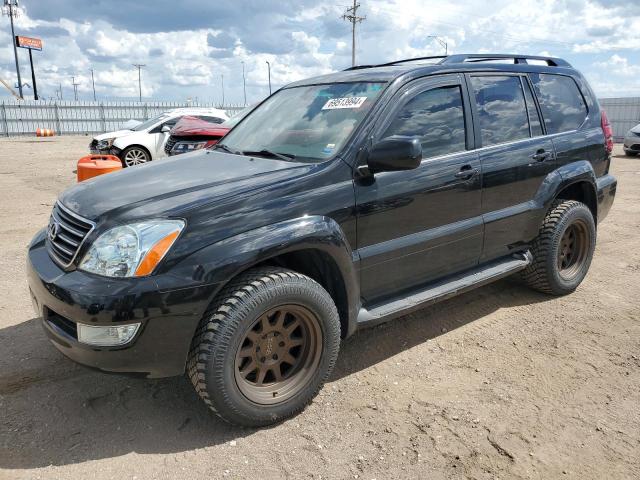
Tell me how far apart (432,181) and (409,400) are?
1337 millimetres

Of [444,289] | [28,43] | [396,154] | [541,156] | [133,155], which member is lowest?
[444,289]

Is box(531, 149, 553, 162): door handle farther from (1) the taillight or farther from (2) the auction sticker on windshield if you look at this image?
(2) the auction sticker on windshield

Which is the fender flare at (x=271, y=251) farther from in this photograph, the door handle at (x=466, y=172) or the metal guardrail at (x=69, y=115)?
the metal guardrail at (x=69, y=115)

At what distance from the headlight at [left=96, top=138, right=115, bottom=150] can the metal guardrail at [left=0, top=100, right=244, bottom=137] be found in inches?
768

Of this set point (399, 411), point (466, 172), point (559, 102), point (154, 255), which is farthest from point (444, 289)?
point (559, 102)

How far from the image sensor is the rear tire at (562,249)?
424cm

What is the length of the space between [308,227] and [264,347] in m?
0.67

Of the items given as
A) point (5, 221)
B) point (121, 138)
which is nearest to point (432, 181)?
point (5, 221)

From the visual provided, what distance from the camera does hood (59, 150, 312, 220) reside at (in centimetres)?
262

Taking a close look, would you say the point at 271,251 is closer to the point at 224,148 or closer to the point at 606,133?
the point at 224,148

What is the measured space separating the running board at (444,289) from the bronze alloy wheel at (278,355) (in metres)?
0.36

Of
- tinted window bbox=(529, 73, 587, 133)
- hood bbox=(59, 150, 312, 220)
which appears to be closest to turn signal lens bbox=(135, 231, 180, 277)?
hood bbox=(59, 150, 312, 220)

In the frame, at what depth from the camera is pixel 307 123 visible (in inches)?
135

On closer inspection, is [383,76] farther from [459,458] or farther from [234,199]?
[459,458]
